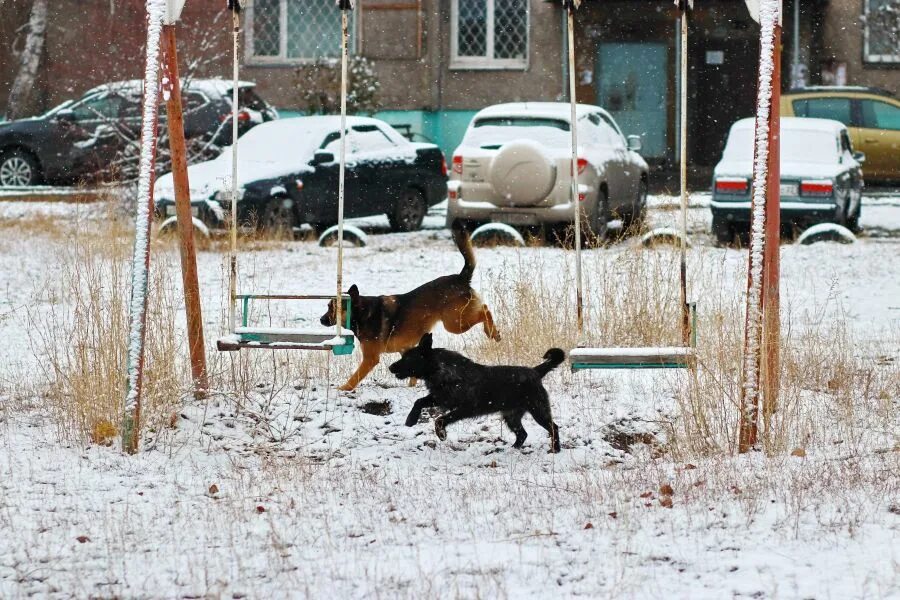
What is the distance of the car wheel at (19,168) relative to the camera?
22.2 meters

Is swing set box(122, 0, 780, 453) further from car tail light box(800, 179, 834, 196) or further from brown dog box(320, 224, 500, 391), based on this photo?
car tail light box(800, 179, 834, 196)

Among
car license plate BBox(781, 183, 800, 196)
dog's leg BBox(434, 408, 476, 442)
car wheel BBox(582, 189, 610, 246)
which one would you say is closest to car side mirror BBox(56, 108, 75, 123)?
car wheel BBox(582, 189, 610, 246)

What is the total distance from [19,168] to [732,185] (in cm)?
1221

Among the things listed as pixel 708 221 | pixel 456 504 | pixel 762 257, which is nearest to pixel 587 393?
pixel 762 257

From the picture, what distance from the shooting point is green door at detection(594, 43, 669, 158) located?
90.1 ft

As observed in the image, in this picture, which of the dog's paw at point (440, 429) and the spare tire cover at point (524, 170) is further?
the spare tire cover at point (524, 170)

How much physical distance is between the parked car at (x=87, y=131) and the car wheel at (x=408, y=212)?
378 centimetres

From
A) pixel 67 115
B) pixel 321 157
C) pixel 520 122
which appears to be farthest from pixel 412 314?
pixel 67 115

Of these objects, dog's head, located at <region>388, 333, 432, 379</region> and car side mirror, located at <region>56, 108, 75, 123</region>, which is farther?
car side mirror, located at <region>56, 108, 75, 123</region>

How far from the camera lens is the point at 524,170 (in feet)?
48.0

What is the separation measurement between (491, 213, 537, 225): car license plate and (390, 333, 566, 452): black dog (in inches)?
312

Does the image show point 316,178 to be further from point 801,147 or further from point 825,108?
point 825,108

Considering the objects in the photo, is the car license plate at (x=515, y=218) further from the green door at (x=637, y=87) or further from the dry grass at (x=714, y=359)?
the green door at (x=637, y=87)

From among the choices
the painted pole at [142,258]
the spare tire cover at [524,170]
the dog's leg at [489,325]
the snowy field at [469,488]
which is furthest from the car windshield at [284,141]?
the painted pole at [142,258]
